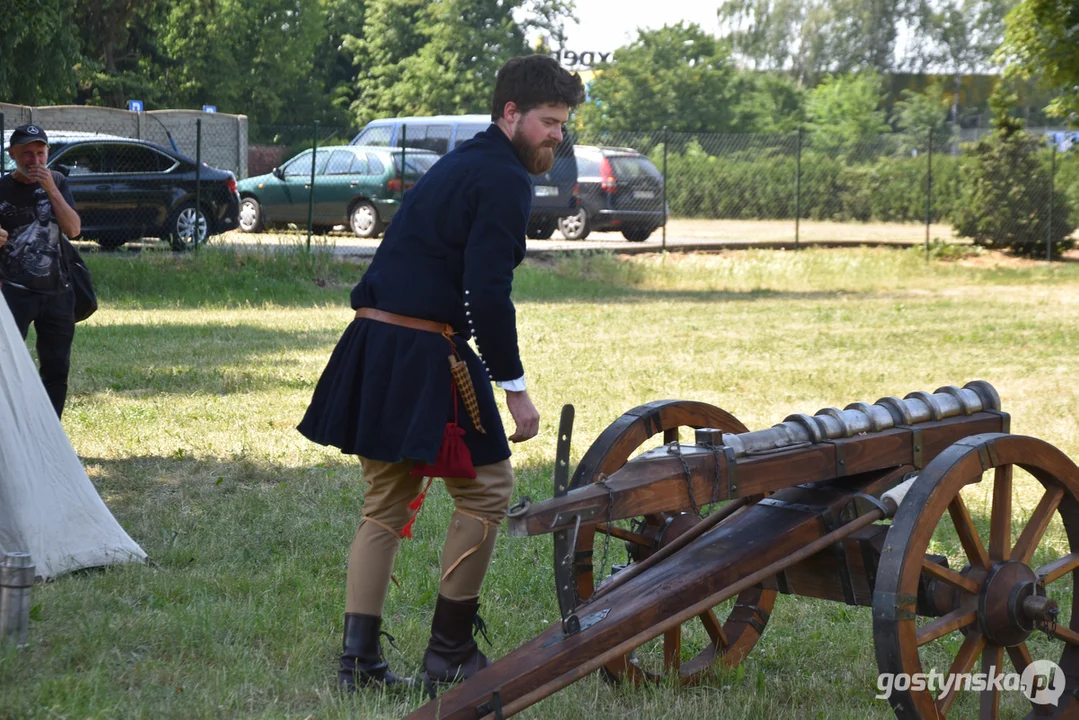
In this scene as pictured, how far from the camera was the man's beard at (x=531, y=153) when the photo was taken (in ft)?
12.1

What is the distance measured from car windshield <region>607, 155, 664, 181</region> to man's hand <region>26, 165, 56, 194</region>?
16326mm

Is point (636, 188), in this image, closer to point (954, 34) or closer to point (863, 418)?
point (863, 418)

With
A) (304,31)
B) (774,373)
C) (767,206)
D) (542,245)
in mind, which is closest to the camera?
(774,373)

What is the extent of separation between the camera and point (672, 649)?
4.18 meters

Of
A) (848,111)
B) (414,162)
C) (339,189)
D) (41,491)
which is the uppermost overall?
(848,111)

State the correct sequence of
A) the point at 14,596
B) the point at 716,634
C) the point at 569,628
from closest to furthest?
the point at 569,628, the point at 14,596, the point at 716,634

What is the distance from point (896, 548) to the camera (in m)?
3.32

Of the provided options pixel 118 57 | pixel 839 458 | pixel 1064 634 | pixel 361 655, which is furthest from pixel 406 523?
pixel 118 57

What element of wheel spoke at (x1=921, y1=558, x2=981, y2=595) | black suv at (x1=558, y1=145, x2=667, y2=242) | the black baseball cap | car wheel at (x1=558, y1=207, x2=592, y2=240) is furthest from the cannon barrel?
car wheel at (x1=558, y1=207, x2=592, y2=240)

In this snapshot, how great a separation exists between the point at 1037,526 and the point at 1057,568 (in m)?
0.15

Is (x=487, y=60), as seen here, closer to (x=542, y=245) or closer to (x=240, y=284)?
(x=542, y=245)

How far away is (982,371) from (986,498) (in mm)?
4648

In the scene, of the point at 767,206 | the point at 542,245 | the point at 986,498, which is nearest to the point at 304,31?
the point at 767,206

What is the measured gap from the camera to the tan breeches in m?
3.80
